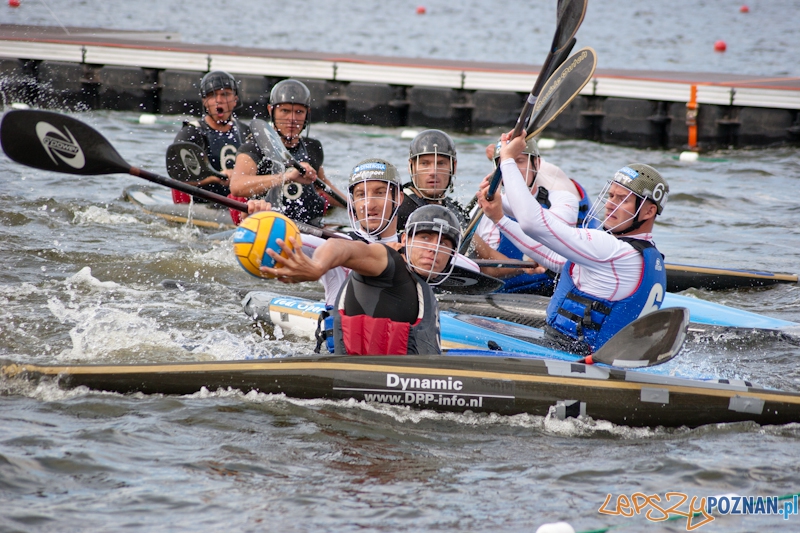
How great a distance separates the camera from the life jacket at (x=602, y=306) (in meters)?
4.82

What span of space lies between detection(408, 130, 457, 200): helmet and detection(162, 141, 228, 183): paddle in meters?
2.79

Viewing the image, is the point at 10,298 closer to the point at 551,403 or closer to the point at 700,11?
the point at 551,403

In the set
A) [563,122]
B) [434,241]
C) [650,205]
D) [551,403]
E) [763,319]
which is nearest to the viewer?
[434,241]

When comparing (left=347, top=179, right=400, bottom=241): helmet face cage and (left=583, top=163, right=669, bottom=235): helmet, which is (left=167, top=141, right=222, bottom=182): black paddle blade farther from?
(left=583, top=163, right=669, bottom=235): helmet

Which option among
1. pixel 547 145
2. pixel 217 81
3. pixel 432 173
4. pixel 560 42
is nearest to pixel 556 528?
pixel 560 42

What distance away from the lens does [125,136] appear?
563 inches

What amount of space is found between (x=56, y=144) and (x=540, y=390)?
2893 mm

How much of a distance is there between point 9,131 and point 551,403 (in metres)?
3.17

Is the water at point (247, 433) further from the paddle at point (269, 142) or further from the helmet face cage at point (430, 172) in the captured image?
the helmet face cage at point (430, 172)

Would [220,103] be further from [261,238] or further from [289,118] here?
[261,238]

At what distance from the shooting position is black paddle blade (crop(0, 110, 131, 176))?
15.4ft

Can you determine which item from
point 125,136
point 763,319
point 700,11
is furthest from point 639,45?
point 763,319

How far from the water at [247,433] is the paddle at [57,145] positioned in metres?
1.12

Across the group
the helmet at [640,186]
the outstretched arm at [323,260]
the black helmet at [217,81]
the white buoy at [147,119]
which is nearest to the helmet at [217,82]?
the black helmet at [217,81]
